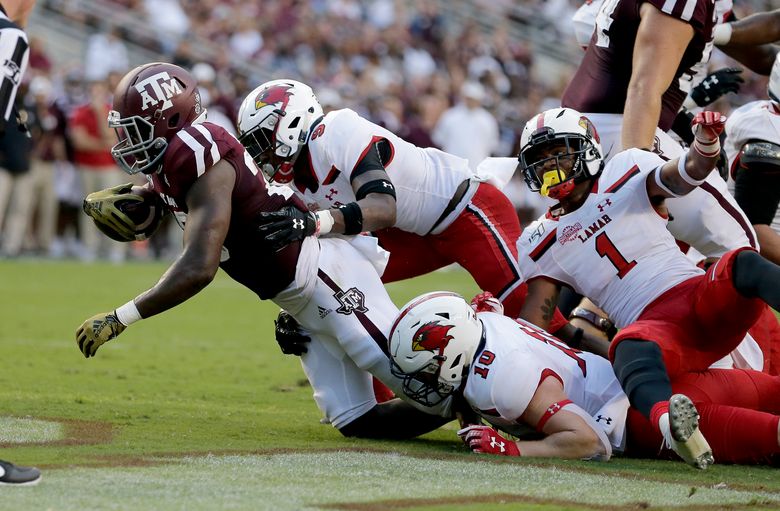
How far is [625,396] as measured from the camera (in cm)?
506

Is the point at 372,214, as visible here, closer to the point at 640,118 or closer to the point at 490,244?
the point at 490,244

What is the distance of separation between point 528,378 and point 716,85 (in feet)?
9.24

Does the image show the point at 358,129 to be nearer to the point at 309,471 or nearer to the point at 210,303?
the point at 309,471

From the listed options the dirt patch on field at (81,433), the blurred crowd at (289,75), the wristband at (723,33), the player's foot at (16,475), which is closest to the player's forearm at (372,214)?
the dirt patch on field at (81,433)

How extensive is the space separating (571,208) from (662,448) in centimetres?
112

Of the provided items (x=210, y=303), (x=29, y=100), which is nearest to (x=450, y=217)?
(x=210, y=303)

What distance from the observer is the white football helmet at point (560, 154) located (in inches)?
209

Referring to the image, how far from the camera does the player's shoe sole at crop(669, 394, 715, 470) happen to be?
4.29 m

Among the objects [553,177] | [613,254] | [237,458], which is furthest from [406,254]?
[237,458]

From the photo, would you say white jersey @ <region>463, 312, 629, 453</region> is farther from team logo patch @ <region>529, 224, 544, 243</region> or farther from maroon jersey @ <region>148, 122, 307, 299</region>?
maroon jersey @ <region>148, 122, 307, 299</region>

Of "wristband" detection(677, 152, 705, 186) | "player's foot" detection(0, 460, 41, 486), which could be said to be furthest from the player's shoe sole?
"player's foot" detection(0, 460, 41, 486)

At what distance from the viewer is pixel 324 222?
5.27 m

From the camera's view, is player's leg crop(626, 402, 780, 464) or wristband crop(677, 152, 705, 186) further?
wristband crop(677, 152, 705, 186)

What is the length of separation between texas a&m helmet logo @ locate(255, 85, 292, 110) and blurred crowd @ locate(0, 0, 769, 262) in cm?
875
